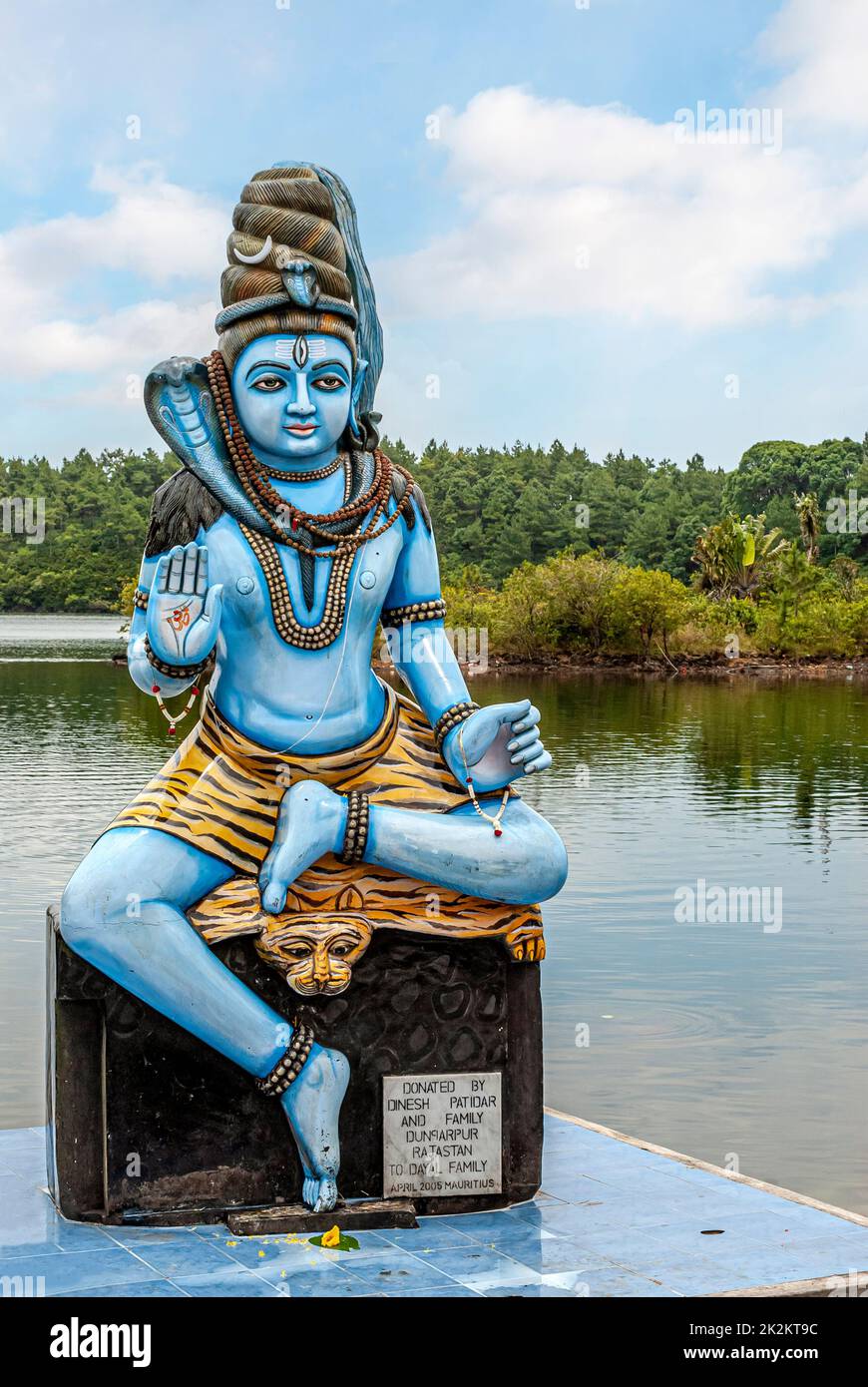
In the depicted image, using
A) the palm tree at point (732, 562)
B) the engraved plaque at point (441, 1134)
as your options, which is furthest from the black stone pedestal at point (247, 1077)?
the palm tree at point (732, 562)

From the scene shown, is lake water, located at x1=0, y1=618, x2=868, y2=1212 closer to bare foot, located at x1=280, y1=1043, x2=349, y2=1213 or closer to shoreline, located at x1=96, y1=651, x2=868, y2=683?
bare foot, located at x1=280, y1=1043, x2=349, y2=1213

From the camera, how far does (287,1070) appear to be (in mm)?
5191

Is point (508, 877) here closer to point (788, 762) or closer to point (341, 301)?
point (341, 301)

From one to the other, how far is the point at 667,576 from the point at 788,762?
21920 mm

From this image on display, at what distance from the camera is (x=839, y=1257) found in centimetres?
471

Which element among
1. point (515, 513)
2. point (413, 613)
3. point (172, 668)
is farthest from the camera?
point (515, 513)

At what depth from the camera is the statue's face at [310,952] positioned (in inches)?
205

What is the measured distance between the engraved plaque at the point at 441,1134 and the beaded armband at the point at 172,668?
1339 millimetres

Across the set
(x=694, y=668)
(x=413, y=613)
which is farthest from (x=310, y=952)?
(x=694, y=668)

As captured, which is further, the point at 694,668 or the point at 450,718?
the point at 694,668

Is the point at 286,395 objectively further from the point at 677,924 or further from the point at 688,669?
the point at 688,669

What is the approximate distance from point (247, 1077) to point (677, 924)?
6.28 meters

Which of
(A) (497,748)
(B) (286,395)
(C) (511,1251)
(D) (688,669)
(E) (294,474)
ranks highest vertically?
(B) (286,395)

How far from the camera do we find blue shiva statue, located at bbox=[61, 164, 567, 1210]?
17.0 ft
